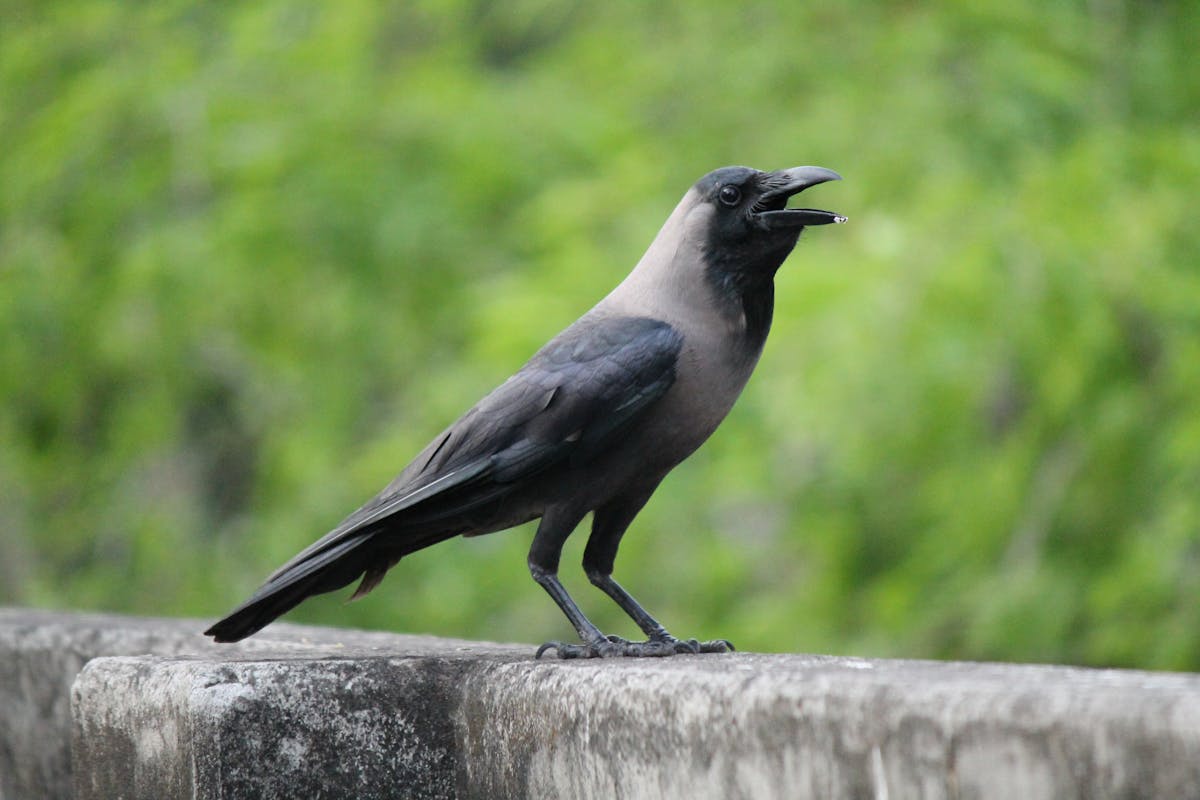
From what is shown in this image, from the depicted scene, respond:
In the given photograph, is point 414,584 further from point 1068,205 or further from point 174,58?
point 1068,205

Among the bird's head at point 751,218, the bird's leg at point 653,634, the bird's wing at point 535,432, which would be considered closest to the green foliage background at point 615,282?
the bird's head at point 751,218

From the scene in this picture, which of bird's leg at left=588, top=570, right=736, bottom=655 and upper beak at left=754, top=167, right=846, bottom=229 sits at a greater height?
upper beak at left=754, top=167, right=846, bottom=229

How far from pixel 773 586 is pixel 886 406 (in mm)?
1430

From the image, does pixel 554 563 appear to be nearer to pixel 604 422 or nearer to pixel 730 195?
pixel 604 422

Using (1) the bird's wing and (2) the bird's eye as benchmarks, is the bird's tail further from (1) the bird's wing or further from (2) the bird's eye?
(2) the bird's eye

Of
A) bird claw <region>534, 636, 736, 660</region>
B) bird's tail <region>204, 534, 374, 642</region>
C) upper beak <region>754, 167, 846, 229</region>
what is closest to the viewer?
bird claw <region>534, 636, 736, 660</region>

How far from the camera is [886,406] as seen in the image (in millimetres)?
5137

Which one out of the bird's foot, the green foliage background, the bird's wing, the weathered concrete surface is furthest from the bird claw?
the green foliage background

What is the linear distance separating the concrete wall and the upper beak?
91 cm

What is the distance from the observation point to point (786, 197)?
3.00 metres

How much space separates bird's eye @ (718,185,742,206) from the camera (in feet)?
9.87

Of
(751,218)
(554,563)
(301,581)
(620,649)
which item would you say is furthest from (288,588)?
(751,218)

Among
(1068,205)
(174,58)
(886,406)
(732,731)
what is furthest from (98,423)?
(732,731)

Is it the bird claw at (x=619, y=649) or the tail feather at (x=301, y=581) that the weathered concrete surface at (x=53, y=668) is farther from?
the bird claw at (x=619, y=649)
